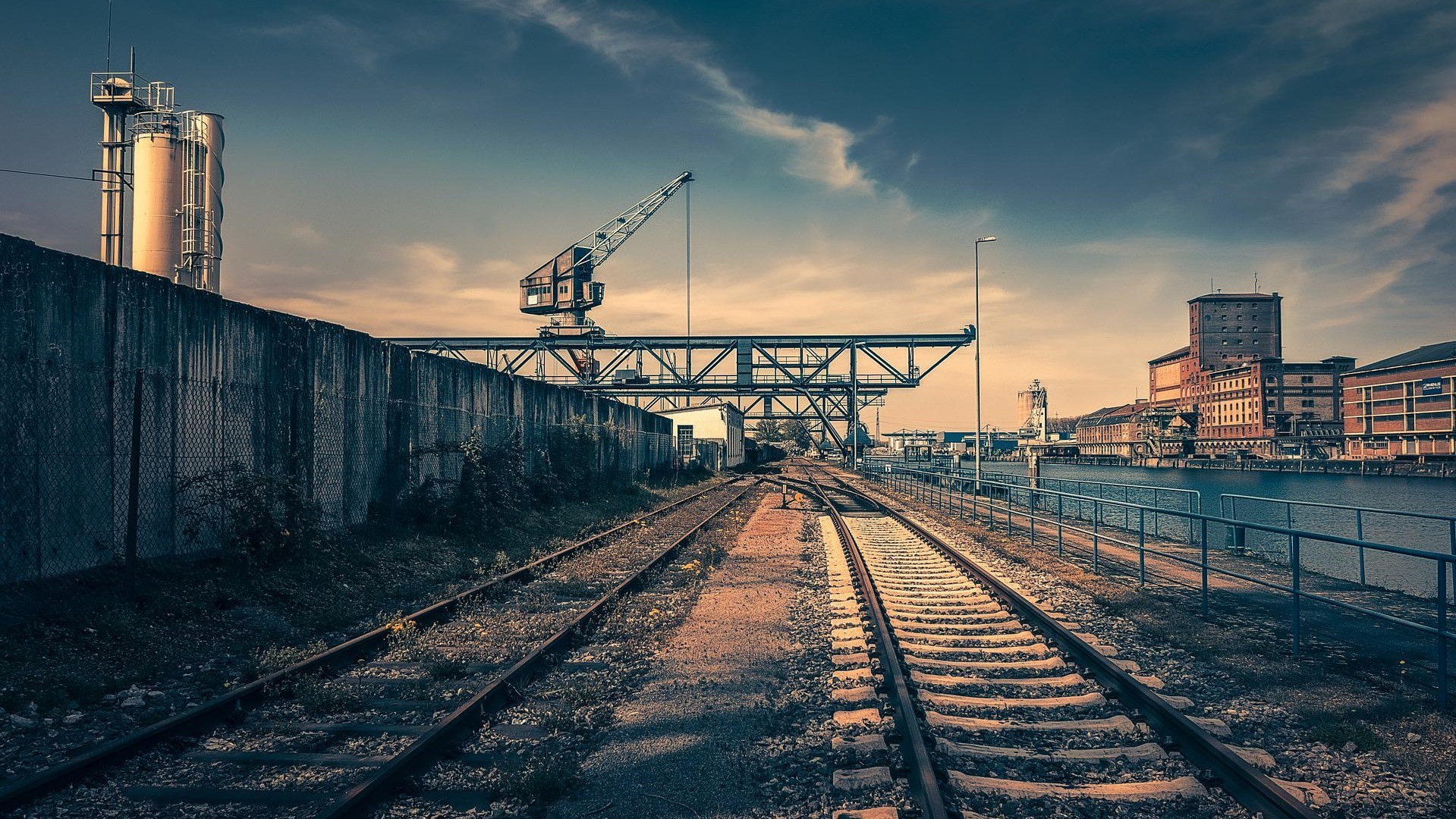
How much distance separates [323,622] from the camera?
30.5 feet

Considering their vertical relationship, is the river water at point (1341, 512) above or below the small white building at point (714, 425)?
below

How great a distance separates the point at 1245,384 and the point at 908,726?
6892 inches

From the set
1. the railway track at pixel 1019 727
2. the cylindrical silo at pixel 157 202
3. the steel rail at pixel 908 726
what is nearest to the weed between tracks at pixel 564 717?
the railway track at pixel 1019 727

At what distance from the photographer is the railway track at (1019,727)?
484 cm

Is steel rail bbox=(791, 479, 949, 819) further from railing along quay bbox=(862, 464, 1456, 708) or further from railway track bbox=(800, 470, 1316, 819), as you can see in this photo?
railing along quay bbox=(862, 464, 1456, 708)

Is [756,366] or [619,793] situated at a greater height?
[756,366]

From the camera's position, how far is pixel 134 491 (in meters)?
9.25

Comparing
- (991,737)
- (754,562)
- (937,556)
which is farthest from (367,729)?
(937,556)

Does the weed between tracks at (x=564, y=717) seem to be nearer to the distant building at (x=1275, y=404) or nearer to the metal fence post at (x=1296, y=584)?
the metal fence post at (x=1296, y=584)

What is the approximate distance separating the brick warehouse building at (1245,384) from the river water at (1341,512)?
3064cm

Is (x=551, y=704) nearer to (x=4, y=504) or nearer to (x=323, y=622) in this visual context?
(x=323, y=622)

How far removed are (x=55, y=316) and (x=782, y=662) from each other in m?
8.50

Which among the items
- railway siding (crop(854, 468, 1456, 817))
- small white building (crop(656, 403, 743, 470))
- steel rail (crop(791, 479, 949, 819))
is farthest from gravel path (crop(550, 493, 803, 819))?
small white building (crop(656, 403, 743, 470))

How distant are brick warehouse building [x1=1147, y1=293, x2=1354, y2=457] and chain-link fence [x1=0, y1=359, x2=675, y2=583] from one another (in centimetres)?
14868
